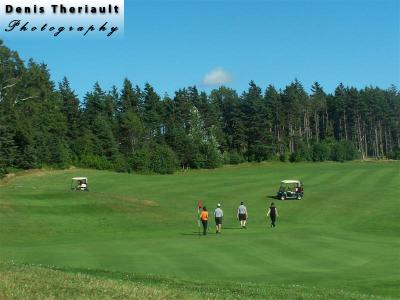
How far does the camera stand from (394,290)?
54.2 ft

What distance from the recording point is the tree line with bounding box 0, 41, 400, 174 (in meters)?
95.8

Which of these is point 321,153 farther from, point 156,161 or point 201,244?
point 201,244

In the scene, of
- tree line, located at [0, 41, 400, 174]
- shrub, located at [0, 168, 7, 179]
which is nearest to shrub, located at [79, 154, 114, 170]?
tree line, located at [0, 41, 400, 174]

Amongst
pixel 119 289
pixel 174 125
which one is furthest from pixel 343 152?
pixel 119 289

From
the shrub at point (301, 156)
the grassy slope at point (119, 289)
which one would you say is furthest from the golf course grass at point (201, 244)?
the shrub at point (301, 156)

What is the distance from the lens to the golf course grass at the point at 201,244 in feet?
46.4

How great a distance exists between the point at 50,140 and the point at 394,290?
8813 centimetres

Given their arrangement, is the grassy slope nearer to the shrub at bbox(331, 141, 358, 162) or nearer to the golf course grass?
the golf course grass

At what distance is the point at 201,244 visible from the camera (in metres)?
26.3

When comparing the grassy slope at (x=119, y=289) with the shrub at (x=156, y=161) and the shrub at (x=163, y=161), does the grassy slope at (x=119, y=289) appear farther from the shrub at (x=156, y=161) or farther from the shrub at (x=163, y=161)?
the shrub at (x=156, y=161)

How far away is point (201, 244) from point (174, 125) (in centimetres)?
9653

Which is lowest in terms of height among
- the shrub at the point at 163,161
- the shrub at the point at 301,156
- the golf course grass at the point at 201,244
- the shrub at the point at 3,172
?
the golf course grass at the point at 201,244

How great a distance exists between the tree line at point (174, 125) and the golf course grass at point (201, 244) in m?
35.1

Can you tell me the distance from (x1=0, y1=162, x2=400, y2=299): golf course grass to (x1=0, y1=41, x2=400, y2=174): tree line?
35.1m
